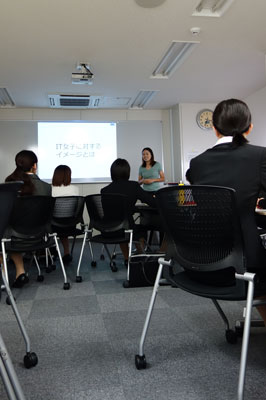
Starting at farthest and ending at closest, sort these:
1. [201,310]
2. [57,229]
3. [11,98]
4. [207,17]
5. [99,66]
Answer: [11,98]
[99,66]
[57,229]
[207,17]
[201,310]

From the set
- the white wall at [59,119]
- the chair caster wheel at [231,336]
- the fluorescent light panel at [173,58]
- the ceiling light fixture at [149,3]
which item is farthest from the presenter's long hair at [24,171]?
the white wall at [59,119]

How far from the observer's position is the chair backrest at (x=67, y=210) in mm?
3402

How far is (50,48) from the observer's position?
361 centimetres

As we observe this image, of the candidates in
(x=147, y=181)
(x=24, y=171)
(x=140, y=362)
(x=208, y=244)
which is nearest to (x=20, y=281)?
(x=24, y=171)

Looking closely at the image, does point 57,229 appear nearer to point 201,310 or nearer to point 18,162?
point 18,162

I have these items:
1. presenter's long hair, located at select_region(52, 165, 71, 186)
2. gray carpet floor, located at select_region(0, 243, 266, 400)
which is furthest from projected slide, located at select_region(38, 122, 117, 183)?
gray carpet floor, located at select_region(0, 243, 266, 400)

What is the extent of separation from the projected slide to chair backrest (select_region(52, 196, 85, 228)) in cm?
278

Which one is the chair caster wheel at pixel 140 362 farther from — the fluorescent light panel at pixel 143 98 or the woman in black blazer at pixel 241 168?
the fluorescent light panel at pixel 143 98

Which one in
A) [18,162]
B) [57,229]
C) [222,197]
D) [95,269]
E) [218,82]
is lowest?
[95,269]

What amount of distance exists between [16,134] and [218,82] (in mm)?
3815

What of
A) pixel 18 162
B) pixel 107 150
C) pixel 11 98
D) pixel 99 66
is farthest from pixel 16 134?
pixel 18 162

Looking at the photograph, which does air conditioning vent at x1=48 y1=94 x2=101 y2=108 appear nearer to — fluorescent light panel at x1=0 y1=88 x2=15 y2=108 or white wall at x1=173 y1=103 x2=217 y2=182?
fluorescent light panel at x1=0 y1=88 x2=15 y2=108

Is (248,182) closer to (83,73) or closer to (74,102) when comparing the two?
(83,73)

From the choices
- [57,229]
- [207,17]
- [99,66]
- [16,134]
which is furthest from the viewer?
[16,134]
